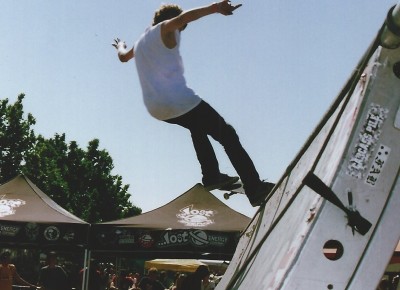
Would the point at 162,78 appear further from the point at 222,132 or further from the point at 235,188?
the point at 235,188

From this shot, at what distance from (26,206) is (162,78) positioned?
7819 mm

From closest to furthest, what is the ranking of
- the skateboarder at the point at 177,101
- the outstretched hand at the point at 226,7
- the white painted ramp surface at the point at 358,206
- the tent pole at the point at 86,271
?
1. the white painted ramp surface at the point at 358,206
2. the outstretched hand at the point at 226,7
3. the skateboarder at the point at 177,101
4. the tent pole at the point at 86,271

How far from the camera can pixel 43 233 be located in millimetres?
9664

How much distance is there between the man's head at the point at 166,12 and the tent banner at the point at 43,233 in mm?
6771

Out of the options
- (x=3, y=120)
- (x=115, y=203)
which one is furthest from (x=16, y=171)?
(x=115, y=203)

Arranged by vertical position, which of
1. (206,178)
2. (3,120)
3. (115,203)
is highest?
(206,178)

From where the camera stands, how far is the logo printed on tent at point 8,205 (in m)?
10.1

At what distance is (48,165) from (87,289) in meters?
35.3

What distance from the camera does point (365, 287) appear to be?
1.46 m

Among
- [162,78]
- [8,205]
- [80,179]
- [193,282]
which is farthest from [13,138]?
[162,78]

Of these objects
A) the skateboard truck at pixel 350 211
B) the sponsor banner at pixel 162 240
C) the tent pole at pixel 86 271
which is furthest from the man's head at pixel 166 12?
the tent pole at pixel 86 271

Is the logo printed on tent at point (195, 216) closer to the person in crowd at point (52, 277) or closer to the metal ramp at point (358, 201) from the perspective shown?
the person in crowd at point (52, 277)

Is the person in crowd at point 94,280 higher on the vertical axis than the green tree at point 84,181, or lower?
higher

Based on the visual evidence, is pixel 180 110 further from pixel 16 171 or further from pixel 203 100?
pixel 16 171
